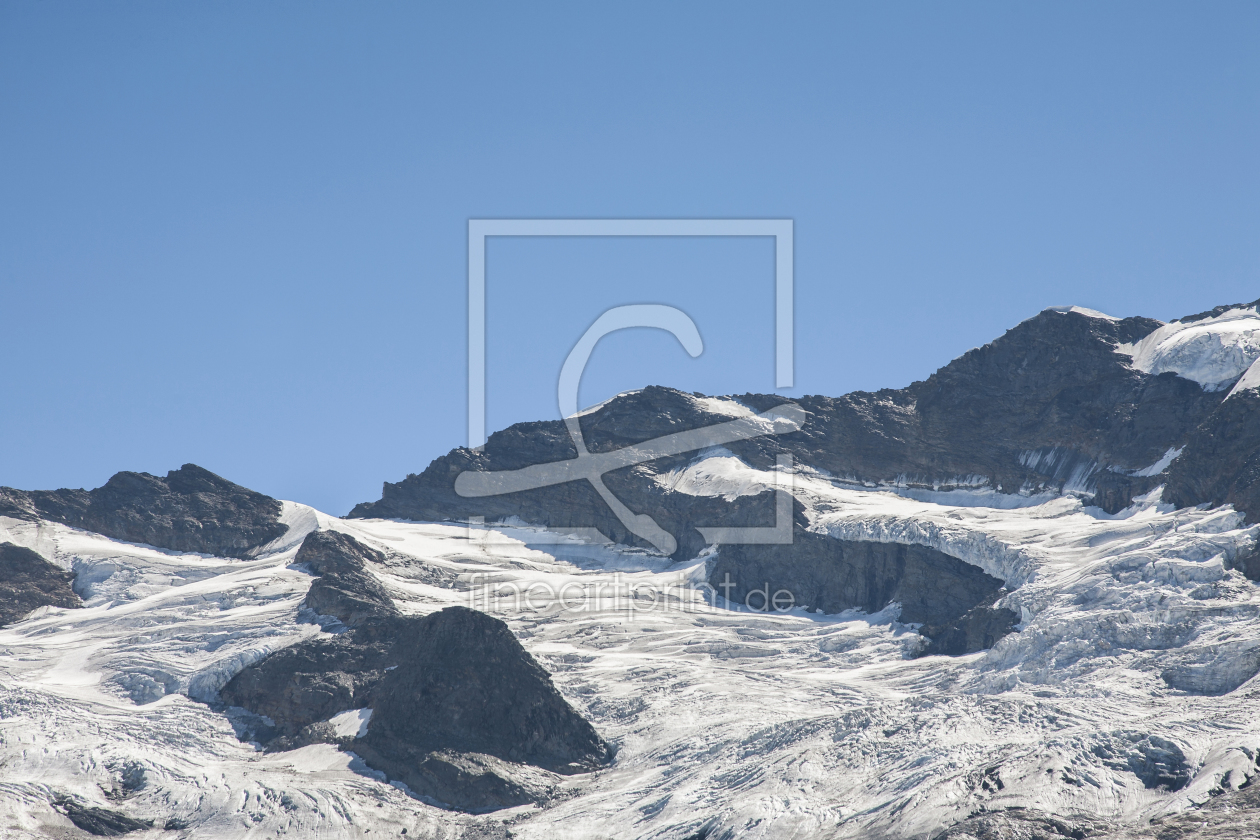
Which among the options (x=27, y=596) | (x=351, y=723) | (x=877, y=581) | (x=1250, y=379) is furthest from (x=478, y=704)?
(x=1250, y=379)

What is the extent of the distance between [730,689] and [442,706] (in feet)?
106

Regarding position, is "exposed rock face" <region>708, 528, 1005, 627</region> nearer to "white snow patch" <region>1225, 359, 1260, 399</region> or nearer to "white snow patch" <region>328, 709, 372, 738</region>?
"white snow patch" <region>1225, 359, 1260, 399</region>

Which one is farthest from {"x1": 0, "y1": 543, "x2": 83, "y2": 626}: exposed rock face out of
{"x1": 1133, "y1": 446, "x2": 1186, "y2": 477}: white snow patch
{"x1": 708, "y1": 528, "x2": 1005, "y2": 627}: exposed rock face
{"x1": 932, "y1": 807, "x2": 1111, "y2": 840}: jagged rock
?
{"x1": 1133, "y1": 446, "x2": 1186, "y2": 477}: white snow patch

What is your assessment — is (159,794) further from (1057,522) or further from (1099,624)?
(1057,522)

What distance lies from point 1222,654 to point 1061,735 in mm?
30953

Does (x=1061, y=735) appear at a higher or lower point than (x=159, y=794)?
higher

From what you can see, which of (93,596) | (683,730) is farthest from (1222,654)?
(93,596)

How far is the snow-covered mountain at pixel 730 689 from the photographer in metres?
112

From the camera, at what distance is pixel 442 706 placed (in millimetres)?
145125

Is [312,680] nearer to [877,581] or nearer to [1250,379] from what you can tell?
[877,581]

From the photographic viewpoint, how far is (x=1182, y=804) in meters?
98.8

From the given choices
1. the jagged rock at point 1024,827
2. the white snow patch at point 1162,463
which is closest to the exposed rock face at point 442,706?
the jagged rock at point 1024,827

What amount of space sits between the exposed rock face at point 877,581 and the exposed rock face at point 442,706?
5246 centimetres

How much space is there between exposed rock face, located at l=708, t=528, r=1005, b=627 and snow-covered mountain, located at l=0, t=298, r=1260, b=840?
350mm
